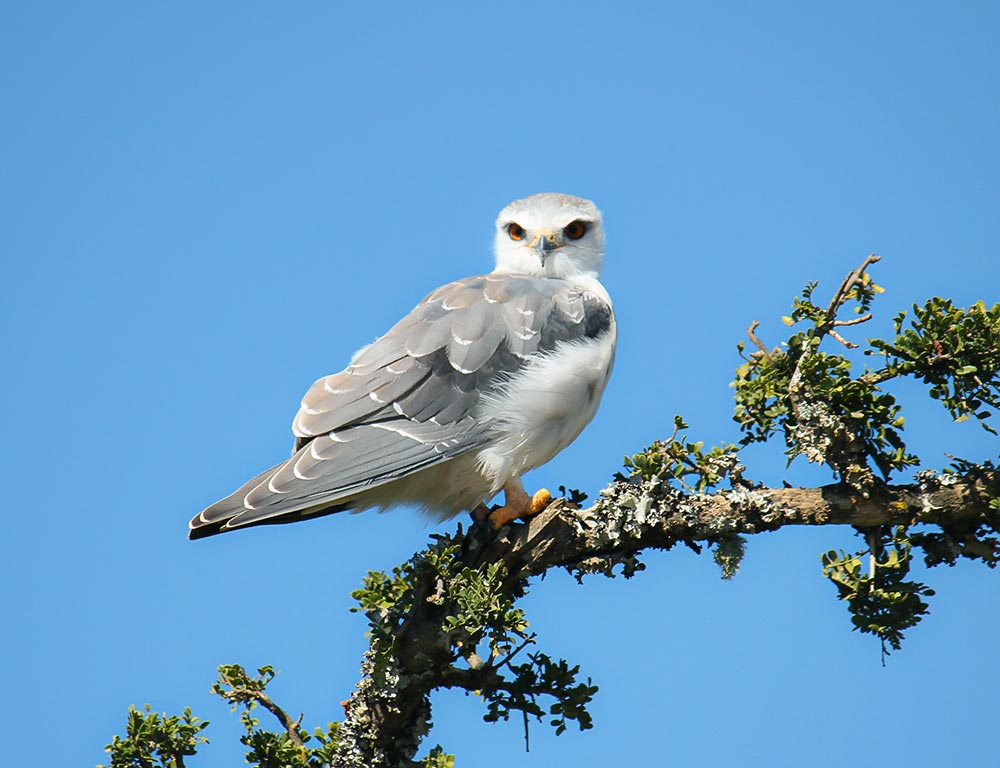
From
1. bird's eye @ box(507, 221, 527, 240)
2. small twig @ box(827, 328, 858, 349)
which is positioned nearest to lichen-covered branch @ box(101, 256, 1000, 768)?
small twig @ box(827, 328, 858, 349)

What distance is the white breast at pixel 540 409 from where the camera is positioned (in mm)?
5887

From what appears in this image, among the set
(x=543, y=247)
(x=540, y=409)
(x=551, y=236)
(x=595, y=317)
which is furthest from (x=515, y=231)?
(x=540, y=409)

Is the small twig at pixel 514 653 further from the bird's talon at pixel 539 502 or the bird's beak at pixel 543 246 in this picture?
the bird's beak at pixel 543 246

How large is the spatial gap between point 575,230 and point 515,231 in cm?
46

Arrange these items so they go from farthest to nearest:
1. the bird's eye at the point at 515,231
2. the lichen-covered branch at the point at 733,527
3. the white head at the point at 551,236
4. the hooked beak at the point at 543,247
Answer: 1. the bird's eye at the point at 515,231
2. the white head at the point at 551,236
3. the hooked beak at the point at 543,247
4. the lichen-covered branch at the point at 733,527

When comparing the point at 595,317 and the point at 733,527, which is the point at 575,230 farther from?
the point at 733,527

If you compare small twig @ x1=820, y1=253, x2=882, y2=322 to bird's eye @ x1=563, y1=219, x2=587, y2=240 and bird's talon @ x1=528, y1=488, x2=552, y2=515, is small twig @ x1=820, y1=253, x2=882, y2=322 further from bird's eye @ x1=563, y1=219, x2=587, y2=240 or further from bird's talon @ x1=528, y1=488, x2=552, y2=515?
bird's eye @ x1=563, y1=219, x2=587, y2=240

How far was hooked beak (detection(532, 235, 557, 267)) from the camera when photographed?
7.46 meters

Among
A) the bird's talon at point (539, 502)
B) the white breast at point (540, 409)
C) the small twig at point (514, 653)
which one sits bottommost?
the small twig at point (514, 653)

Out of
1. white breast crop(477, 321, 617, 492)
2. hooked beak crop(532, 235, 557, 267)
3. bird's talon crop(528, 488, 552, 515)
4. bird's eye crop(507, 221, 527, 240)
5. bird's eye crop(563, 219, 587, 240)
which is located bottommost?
bird's talon crop(528, 488, 552, 515)

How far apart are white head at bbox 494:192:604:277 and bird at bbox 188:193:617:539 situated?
39.3 inches

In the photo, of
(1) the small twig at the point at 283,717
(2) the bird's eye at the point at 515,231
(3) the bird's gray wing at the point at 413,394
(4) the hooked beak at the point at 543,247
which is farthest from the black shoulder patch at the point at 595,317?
(1) the small twig at the point at 283,717

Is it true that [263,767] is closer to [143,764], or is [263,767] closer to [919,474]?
[143,764]

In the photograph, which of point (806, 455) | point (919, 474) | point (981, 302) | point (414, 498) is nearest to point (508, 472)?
point (414, 498)
